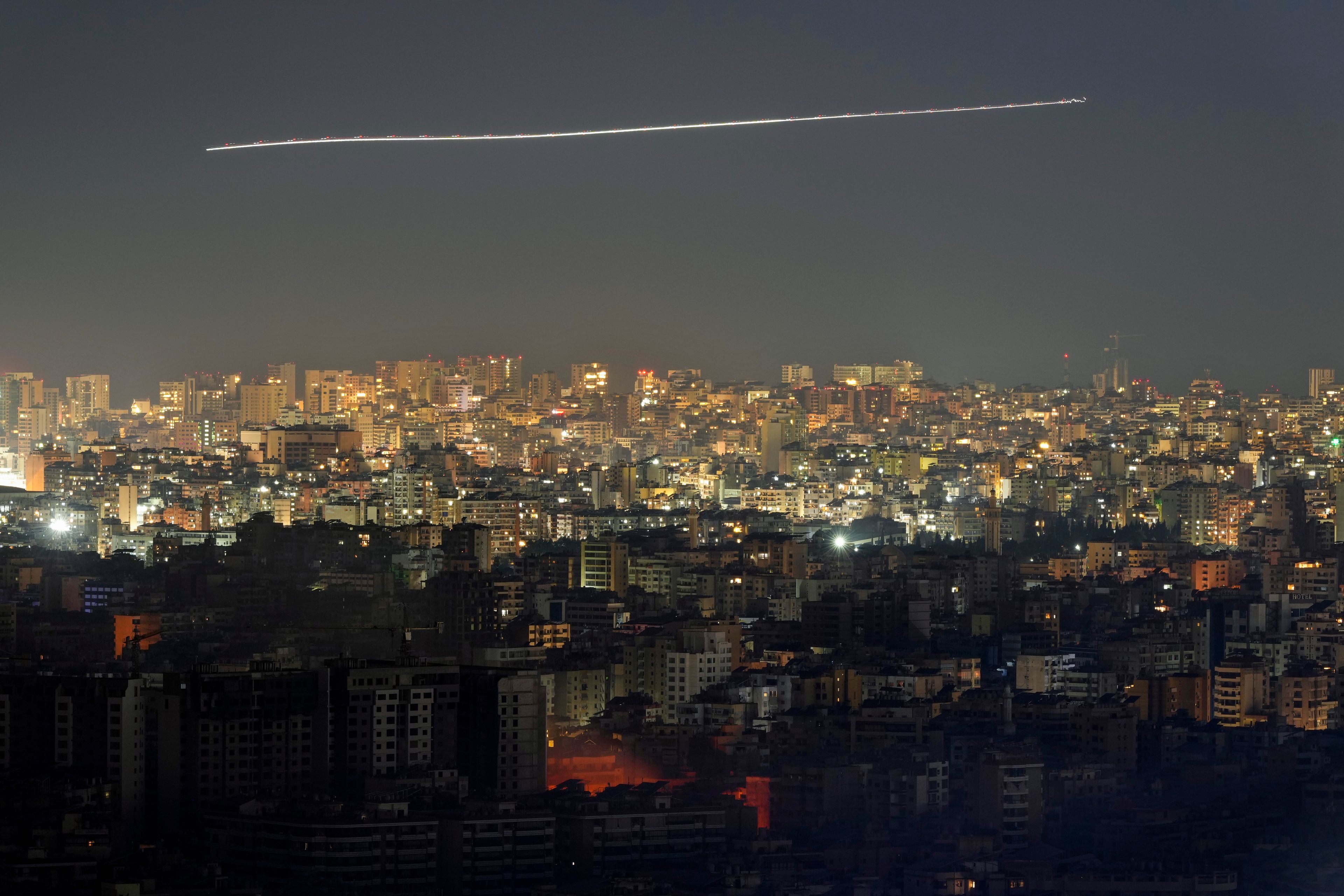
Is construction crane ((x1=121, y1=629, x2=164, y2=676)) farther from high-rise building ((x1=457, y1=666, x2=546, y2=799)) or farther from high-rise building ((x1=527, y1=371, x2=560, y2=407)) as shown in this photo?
high-rise building ((x1=527, y1=371, x2=560, y2=407))

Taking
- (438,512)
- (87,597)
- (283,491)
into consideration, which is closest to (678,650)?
(87,597)

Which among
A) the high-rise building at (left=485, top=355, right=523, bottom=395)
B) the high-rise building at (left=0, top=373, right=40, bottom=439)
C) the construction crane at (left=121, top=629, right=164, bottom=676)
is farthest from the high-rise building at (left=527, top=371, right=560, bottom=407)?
the construction crane at (left=121, top=629, right=164, bottom=676)

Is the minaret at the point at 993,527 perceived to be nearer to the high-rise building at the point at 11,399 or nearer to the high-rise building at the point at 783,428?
the high-rise building at the point at 783,428

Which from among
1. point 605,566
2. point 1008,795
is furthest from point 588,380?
point 1008,795

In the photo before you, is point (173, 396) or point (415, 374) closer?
point (173, 396)

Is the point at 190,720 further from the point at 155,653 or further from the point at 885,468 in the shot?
the point at 885,468

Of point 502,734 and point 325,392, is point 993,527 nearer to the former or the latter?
point 325,392
